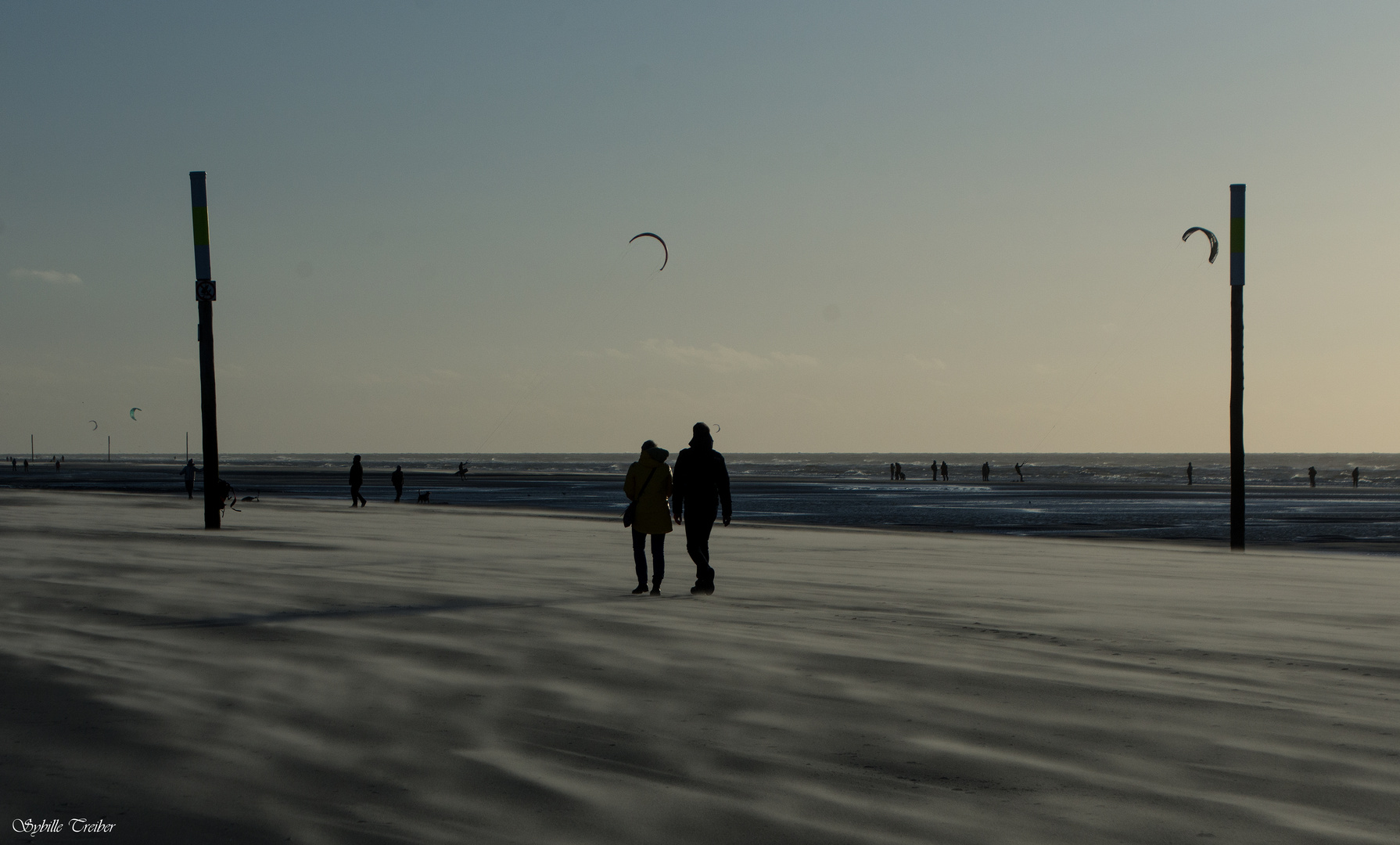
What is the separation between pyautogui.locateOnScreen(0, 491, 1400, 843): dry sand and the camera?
13.3 ft

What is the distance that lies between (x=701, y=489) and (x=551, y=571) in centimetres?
270

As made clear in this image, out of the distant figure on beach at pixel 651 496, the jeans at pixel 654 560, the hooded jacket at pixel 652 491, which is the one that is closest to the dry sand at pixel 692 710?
the jeans at pixel 654 560

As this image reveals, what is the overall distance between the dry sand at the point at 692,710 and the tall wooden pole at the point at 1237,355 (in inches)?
309

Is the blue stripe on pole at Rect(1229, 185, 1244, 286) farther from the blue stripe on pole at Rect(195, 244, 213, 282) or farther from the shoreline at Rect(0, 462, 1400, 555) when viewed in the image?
the blue stripe on pole at Rect(195, 244, 213, 282)

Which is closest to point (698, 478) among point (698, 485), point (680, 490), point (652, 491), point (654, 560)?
point (698, 485)

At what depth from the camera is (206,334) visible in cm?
1995

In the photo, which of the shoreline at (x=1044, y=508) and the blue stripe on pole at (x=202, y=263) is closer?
the blue stripe on pole at (x=202, y=263)

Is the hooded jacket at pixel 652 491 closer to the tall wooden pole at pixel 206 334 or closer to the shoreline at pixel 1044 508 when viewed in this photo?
the tall wooden pole at pixel 206 334

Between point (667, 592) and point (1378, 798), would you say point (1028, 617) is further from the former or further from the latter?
point (1378, 798)

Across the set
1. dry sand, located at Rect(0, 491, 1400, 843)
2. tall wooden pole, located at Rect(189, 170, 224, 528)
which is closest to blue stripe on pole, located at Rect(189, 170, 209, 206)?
tall wooden pole, located at Rect(189, 170, 224, 528)

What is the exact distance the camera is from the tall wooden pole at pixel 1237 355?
1905 cm

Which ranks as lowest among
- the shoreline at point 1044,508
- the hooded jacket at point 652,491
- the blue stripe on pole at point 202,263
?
the shoreline at point 1044,508

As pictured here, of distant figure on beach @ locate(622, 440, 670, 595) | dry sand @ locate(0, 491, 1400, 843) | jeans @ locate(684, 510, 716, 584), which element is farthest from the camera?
distant figure on beach @ locate(622, 440, 670, 595)

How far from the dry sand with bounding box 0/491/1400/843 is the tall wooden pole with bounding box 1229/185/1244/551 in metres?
7.84
